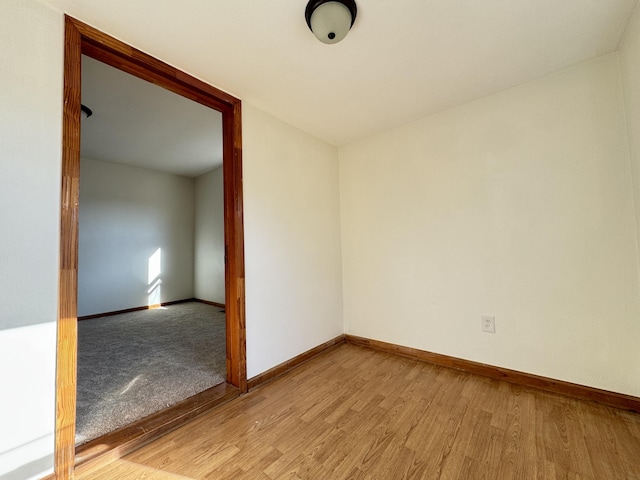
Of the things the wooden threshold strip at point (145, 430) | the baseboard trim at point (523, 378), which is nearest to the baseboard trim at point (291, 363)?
the wooden threshold strip at point (145, 430)

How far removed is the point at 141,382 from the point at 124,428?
0.60m

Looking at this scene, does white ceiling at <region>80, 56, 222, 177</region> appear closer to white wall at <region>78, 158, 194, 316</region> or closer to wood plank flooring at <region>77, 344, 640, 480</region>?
white wall at <region>78, 158, 194, 316</region>

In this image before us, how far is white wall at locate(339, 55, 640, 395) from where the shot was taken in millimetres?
1645

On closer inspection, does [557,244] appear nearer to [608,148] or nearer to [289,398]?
[608,148]

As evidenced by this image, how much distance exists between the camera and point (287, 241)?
237 cm

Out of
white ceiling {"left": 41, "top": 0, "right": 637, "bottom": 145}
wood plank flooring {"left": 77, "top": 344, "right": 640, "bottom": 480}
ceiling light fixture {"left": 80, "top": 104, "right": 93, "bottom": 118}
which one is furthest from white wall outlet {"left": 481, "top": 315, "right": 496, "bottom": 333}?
ceiling light fixture {"left": 80, "top": 104, "right": 93, "bottom": 118}

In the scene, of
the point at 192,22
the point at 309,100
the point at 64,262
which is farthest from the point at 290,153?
the point at 64,262

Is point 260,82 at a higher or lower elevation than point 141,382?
higher

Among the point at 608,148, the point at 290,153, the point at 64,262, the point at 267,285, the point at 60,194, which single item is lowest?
the point at 267,285

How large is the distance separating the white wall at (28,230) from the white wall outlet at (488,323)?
2.73 metres

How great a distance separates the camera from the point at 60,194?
1.22 meters

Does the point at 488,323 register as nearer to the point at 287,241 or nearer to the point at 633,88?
the point at 633,88

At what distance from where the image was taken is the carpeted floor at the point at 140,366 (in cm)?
163

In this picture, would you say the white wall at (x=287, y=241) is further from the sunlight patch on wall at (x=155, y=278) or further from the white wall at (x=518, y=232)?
the sunlight patch on wall at (x=155, y=278)
